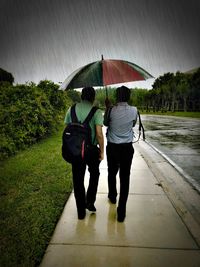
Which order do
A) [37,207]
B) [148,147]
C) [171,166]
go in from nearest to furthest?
[37,207] < [171,166] < [148,147]

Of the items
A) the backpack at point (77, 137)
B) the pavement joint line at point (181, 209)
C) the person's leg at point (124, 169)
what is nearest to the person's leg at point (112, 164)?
the person's leg at point (124, 169)

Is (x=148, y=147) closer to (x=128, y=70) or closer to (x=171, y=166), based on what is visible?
(x=171, y=166)

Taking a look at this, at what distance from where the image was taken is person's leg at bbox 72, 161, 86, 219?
11.8 ft

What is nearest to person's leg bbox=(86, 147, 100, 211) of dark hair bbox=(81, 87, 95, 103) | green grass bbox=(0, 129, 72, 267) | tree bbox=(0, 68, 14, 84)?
green grass bbox=(0, 129, 72, 267)

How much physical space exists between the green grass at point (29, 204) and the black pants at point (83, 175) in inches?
20.6

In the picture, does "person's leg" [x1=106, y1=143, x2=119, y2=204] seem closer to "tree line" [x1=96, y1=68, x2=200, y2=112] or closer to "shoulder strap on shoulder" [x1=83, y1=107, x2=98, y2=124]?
"shoulder strap on shoulder" [x1=83, y1=107, x2=98, y2=124]

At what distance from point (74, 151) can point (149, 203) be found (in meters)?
1.84

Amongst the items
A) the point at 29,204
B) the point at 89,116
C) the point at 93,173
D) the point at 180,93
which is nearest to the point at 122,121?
the point at 89,116

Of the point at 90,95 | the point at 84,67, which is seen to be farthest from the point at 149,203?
the point at 84,67

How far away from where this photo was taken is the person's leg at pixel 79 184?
3.58m

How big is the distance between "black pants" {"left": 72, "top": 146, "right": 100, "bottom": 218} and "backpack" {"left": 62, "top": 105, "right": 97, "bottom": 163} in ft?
0.43

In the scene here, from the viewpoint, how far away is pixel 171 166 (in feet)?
23.8

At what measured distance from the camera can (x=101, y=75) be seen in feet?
11.8

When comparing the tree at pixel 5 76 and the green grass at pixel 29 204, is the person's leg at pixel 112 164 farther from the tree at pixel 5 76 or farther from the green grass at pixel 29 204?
the tree at pixel 5 76
